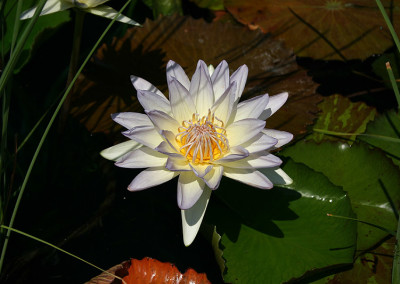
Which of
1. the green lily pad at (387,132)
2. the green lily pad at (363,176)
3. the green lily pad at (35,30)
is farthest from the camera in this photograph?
the green lily pad at (35,30)

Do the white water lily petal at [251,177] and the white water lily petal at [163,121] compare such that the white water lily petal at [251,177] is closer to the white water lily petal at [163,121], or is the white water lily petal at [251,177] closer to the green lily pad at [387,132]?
the white water lily petal at [163,121]

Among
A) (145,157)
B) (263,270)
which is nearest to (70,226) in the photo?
(145,157)

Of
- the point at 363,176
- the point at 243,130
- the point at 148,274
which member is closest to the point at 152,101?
the point at 243,130

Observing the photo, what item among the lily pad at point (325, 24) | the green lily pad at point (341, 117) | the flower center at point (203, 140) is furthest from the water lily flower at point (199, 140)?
the lily pad at point (325, 24)

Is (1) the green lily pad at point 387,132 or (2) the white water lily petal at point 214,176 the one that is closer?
(2) the white water lily petal at point 214,176

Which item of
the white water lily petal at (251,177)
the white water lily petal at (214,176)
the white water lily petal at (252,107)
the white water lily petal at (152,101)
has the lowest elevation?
the white water lily petal at (251,177)

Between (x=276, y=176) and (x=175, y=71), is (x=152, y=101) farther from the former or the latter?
(x=276, y=176)

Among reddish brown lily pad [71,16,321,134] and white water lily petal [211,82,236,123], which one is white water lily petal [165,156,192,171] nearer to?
white water lily petal [211,82,236,123]
